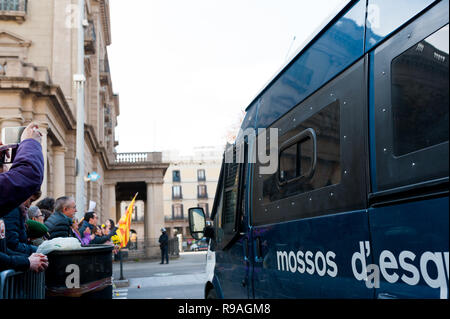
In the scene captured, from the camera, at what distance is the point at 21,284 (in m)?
3.17

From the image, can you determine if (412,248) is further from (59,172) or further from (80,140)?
(59,172)

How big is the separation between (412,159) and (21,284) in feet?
8.16

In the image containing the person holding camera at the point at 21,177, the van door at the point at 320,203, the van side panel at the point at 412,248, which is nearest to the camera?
the van side panel at the point at 412,248

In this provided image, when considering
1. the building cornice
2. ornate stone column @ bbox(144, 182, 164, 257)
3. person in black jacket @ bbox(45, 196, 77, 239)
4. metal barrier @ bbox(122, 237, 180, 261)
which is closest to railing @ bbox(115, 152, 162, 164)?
ornate stone column @ bbox(144, 182, 164, 257)

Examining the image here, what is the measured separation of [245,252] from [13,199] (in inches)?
83.2

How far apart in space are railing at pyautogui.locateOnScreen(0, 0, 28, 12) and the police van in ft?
65.0

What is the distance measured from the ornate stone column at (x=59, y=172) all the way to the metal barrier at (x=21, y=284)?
54.6ft

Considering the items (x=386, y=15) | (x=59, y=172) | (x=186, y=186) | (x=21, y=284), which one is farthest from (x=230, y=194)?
(x=186, y=186)

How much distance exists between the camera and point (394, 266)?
2.15m

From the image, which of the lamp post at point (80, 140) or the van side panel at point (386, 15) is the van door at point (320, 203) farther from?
the lamp post at point (80, 140)

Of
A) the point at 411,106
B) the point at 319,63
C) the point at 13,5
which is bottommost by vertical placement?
the point at 411,106

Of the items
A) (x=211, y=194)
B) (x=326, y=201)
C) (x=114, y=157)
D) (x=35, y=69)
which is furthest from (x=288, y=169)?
(x=211, y=194)

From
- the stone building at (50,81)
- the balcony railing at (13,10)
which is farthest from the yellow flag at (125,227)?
the balcony railing at (13,10)

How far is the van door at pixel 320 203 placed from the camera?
2510mm
